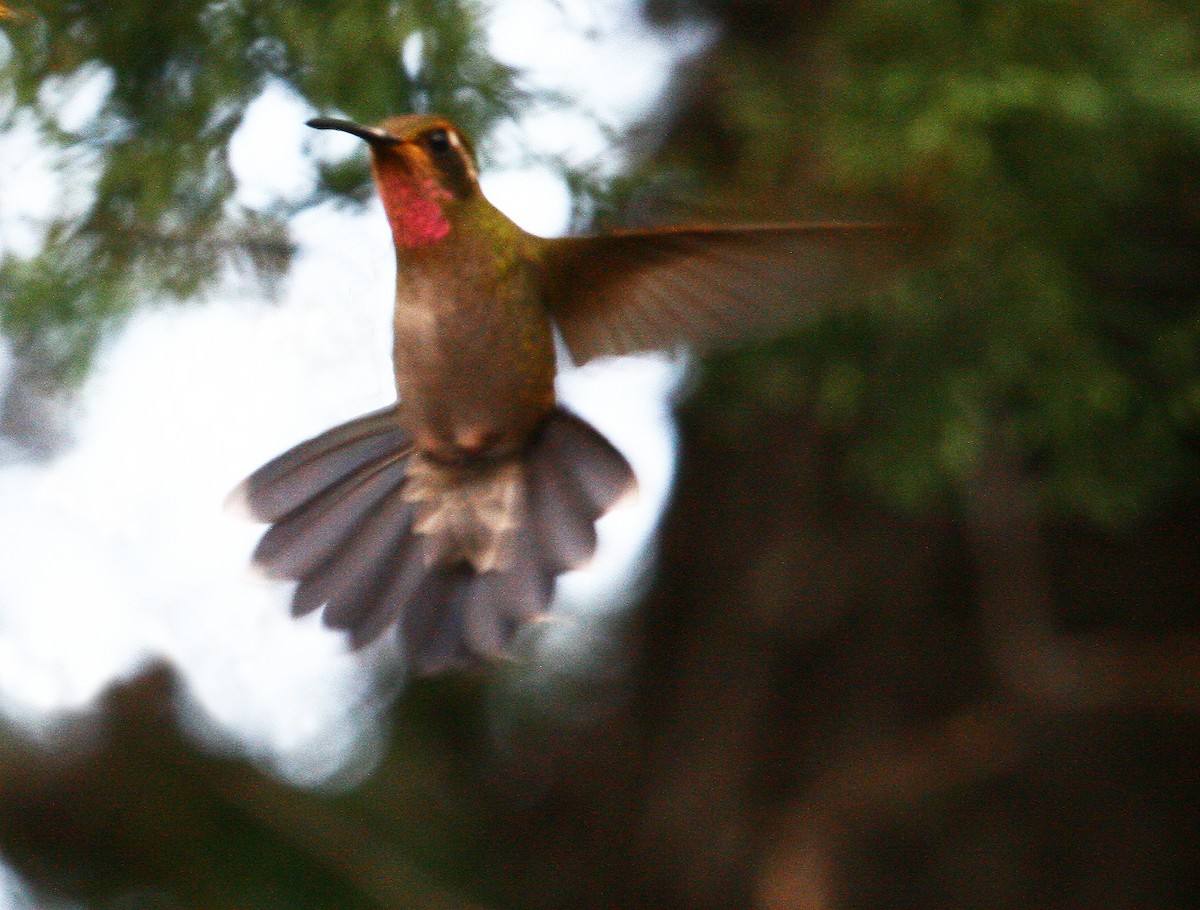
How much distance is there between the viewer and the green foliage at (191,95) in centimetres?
133

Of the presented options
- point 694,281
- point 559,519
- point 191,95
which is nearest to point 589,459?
point 559,519

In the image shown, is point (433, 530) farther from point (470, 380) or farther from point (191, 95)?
point (191, 95)

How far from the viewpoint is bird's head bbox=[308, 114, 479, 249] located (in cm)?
111

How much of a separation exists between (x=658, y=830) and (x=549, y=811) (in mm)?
252

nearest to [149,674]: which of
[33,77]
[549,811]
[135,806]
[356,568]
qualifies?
[135,806]

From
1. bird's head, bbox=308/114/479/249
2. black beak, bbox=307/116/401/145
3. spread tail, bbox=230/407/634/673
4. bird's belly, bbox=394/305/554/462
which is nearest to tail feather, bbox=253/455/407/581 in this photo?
spread tail, bbox=230/407/634/673

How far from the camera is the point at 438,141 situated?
3.80 ft

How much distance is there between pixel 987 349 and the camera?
1.75m

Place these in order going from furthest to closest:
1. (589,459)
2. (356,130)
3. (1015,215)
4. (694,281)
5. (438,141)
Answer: (1015,215) → (589,459) → (694,281) → (438,141) → (356,130)

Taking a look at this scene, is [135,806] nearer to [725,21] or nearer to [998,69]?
[725,21]

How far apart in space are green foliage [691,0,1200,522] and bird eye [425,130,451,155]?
17.5 inches

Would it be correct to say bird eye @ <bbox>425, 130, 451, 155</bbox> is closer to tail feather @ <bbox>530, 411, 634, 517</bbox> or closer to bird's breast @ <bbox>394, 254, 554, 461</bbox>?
bird's breast @ <bbox>394, 254, 554, 461</bbox>

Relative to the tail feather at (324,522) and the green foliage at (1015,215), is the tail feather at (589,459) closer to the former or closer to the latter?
the tail feather at (324,522)

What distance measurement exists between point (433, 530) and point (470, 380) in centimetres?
18
